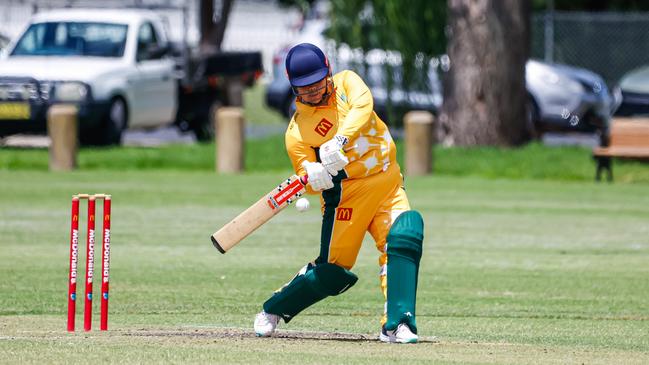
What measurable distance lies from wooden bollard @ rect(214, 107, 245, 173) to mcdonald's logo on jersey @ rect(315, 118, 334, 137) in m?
13.0

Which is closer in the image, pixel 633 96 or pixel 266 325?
pixel 266 325

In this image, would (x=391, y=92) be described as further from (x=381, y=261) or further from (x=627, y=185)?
(x=381, y=261)

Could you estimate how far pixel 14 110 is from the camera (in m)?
A: 22.5

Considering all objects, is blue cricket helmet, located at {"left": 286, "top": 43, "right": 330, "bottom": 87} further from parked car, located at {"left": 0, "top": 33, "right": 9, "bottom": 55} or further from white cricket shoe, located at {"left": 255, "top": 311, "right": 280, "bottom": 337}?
parked car, located at {"left": 0, "top": 33, "right": 9, "bottom": 55}

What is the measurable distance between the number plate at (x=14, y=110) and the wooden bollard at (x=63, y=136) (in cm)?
92

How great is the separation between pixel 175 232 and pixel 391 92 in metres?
11.9

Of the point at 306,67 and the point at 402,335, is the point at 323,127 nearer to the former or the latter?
the point at 306,67

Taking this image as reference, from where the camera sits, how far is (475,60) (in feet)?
78.0

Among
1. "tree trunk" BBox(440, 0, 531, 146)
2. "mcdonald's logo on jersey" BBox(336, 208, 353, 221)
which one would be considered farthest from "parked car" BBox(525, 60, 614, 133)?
"mcdonald's logo on jersey" BBox(336, 208, 353, 221)

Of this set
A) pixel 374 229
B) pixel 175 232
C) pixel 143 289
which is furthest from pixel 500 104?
pixel 374 229

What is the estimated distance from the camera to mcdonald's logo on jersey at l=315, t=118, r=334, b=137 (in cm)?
866

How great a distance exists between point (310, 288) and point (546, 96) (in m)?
19.7

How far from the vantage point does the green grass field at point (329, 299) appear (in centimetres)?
839

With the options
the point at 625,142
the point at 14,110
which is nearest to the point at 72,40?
the point at 14,110
